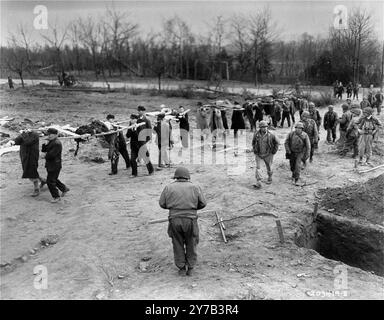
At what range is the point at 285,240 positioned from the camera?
7.62 metres

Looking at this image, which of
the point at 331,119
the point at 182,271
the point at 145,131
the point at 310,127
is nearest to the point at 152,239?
the point at 182,271

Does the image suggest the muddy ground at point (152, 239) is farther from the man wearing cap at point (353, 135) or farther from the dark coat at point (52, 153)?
the dark coat at point (52, 153)

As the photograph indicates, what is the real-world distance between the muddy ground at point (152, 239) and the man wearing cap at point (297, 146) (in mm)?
584

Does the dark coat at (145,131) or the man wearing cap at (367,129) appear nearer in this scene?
the dark coat at (145,131)

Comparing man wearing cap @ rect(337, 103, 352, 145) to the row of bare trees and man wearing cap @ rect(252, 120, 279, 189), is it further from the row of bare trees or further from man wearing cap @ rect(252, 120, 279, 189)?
the row of bare trees

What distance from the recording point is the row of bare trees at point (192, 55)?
37.2 m

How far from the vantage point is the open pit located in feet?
28.7

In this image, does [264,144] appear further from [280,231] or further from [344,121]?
[344,121]

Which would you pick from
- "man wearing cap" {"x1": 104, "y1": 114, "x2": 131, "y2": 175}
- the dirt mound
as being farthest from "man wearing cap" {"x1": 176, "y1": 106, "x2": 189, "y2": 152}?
the dirt mound

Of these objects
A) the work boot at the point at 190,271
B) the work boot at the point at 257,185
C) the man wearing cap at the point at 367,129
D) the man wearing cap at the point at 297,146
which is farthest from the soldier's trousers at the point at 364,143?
the work boot at the point at 190,271
